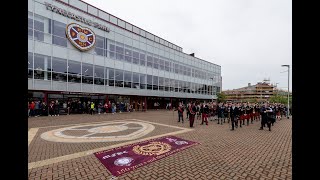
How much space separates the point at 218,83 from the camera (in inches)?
2274

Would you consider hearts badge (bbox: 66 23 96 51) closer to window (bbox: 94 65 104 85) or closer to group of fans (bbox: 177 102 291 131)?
window (bbox: 94 65 104 85)

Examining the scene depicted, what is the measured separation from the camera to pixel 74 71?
79.0 feet

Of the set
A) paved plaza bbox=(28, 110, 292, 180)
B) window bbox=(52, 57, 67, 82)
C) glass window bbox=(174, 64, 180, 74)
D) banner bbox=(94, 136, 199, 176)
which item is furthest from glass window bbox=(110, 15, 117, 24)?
banner bbox=(94, 136, 199, 176)

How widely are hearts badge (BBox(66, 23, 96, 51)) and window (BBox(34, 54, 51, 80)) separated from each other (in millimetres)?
4128

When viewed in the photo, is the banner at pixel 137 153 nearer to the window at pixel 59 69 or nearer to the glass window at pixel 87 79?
the window at pixel 59 69

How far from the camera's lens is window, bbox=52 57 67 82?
2220 centimetres

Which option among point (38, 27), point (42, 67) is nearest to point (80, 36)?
point (38, 27)

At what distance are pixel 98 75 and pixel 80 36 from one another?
19.4ft

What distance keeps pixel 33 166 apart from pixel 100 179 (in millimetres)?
2676

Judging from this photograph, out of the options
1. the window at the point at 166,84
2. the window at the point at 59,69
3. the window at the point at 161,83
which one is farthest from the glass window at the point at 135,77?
the window at the point at 59,69

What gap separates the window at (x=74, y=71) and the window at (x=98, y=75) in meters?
2.36
